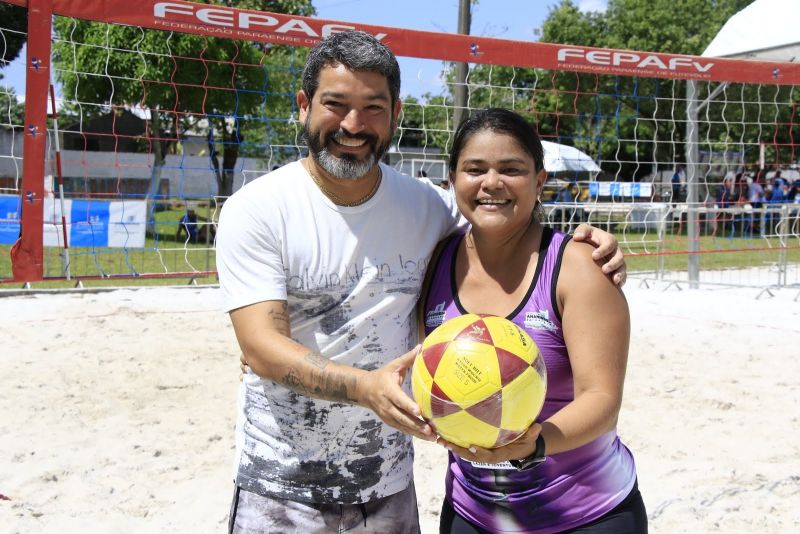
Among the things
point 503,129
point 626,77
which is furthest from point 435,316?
point 626,77

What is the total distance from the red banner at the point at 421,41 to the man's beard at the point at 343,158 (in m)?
3.70

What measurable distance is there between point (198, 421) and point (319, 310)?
2.90 m

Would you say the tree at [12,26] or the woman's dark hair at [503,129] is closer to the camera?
the woman's dark hair at [503,129]

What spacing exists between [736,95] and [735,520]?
2086 centimetres

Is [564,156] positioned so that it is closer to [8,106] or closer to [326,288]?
[8,106]

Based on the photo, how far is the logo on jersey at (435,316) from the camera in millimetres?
1991

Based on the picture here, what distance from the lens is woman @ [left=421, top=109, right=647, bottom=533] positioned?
5.69 ft

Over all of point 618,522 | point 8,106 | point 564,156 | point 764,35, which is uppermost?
point 764,35

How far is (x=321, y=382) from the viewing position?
5.73 ft

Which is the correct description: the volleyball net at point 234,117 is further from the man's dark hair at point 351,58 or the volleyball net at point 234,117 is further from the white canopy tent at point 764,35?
the man's dark hair at point 351,58

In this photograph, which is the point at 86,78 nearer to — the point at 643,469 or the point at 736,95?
the point at 643,469

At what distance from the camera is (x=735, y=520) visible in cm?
330

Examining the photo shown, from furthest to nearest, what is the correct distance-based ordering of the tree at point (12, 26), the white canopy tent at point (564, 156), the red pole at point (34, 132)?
the white canopy tent at point (564, 156) < the tree at point (12, 26) < the red pole at point (34, 132)

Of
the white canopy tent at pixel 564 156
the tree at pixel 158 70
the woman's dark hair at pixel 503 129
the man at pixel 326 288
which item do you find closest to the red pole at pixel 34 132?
the man at pixel 326 288
